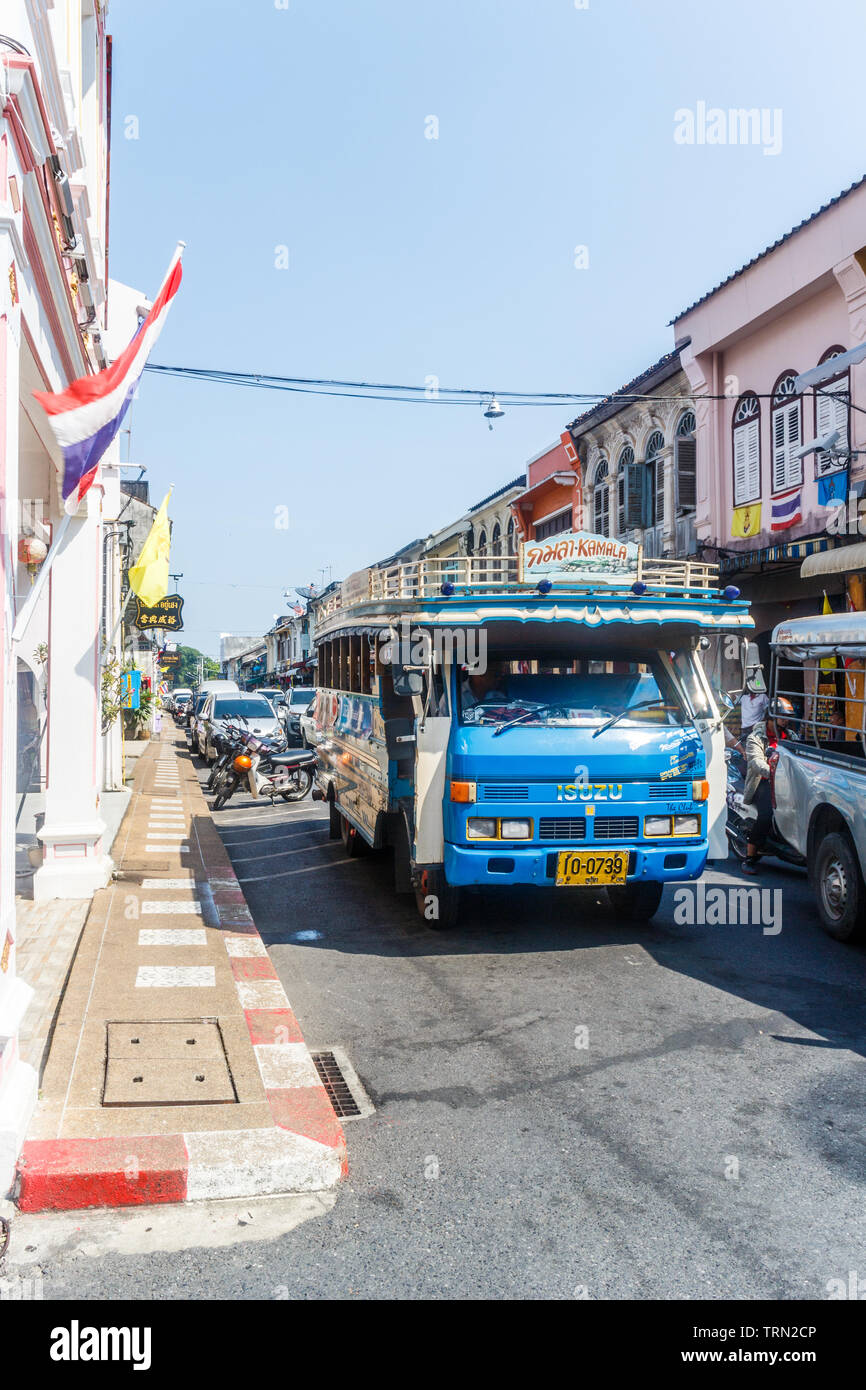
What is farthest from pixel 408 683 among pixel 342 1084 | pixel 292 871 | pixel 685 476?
pixel 685 476

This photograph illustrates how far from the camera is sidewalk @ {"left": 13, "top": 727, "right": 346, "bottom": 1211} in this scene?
3.78 m

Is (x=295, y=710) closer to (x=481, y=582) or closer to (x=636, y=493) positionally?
(x=636, y=493)

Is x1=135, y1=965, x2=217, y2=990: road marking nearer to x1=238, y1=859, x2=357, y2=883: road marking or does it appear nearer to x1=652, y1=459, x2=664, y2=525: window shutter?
x1=238, y1=859, x2=357, y2=883: road marking

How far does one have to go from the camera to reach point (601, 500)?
82.1ft

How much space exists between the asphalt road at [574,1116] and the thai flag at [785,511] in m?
10.3

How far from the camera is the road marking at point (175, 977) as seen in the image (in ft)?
19.7

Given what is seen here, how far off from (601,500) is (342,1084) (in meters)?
21.7

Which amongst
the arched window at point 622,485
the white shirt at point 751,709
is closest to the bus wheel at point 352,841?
the white shirt at point 751,709

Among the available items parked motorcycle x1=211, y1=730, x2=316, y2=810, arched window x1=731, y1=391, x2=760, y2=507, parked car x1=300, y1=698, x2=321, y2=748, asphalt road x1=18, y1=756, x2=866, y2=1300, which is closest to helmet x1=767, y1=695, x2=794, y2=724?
asphalt road x1=18, y1=756, x2=866, y2=1300

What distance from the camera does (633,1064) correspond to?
5.06 meters

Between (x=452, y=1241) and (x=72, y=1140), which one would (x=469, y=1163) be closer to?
(x=452, y=1241)

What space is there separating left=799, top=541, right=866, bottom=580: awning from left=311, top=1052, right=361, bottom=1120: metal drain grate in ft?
34.2
